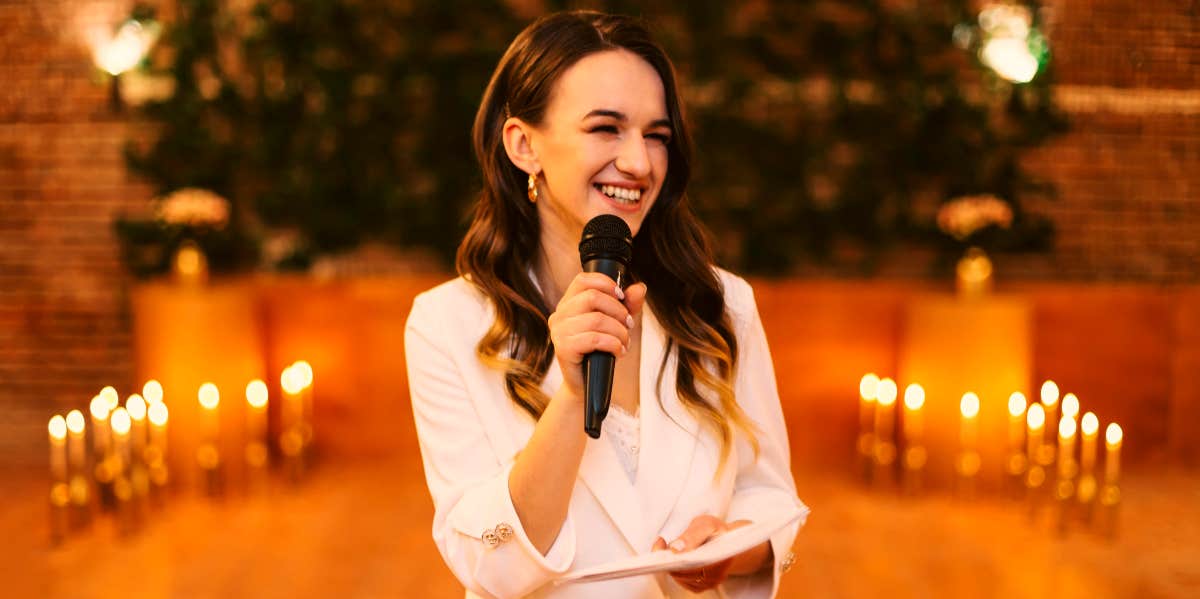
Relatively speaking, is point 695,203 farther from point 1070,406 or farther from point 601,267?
point 601,267

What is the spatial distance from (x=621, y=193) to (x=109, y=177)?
482cm

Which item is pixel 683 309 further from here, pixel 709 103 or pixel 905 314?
pixel 709 103

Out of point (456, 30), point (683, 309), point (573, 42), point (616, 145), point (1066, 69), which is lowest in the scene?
point (683, 309)

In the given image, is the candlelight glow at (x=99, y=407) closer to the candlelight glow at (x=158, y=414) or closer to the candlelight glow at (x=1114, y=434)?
the candlelight glow at (x=158, y=414)

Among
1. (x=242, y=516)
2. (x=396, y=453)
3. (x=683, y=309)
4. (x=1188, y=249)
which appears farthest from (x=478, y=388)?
(x=1188, y=249)

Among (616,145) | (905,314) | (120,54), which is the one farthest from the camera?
(120,54)

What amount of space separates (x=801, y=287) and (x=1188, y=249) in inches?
91.8

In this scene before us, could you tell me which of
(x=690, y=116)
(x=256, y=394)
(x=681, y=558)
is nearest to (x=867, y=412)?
(x=690, y=116)

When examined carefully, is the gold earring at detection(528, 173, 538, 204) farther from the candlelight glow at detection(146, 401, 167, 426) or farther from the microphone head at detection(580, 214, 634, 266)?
the candlelight glow at detection(146, 401, 167, 426)

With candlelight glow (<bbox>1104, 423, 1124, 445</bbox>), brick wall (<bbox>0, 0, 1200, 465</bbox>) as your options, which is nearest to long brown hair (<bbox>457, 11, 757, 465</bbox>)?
candlelight glow (<bbox>1104, 423, 1124, 445</bbox>)

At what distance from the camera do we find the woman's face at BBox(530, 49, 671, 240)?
1.42m

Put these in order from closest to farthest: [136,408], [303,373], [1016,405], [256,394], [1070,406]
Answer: [1070,406], [136,408], [1016,405], [256,394], [303,373]

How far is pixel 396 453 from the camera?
16.1 ft

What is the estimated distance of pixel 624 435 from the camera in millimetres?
1525
